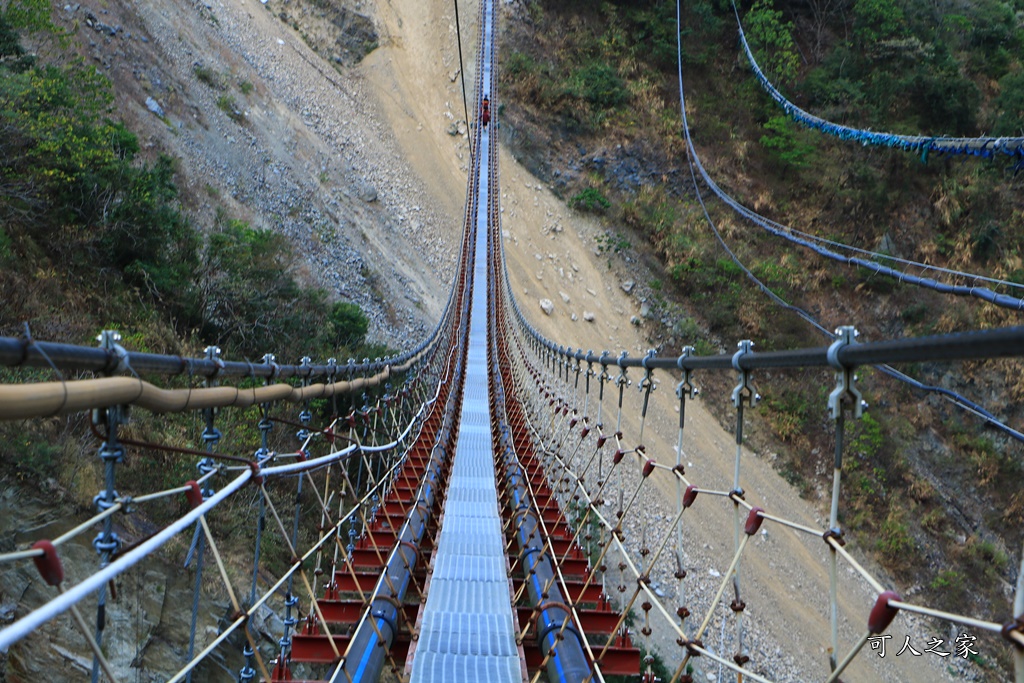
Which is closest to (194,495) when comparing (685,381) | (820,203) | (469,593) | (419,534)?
(685,381)

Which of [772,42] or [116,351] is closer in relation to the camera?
[116,351]

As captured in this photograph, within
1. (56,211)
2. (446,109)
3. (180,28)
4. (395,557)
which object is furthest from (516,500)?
(446,109)

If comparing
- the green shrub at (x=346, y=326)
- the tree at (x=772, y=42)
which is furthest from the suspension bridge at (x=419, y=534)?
the tree at (x=772, y=42)

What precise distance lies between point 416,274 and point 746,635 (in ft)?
28.2

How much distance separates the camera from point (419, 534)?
4293mm

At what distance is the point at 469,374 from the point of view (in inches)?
418

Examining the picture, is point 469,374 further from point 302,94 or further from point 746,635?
point 302,94

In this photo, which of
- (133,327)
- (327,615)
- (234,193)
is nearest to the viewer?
(327,615)

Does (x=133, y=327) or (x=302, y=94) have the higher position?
(x=302, y=94)

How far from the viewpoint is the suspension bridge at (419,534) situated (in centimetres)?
140

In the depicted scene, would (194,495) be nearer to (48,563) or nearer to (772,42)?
(48,563)

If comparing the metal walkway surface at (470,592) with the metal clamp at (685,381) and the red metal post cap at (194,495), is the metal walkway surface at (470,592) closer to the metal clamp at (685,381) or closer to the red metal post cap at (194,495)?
the metal clamp at (685,381)

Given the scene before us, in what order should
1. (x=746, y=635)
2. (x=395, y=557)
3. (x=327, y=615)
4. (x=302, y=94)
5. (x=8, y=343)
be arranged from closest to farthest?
1. (x=8, y=343)
2. (x=327, y=615)
3. (x=395, y=557)
4. (x=746, y=635)
5. (x=302, y=94)

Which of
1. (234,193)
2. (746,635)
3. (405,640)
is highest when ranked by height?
(234,193)
